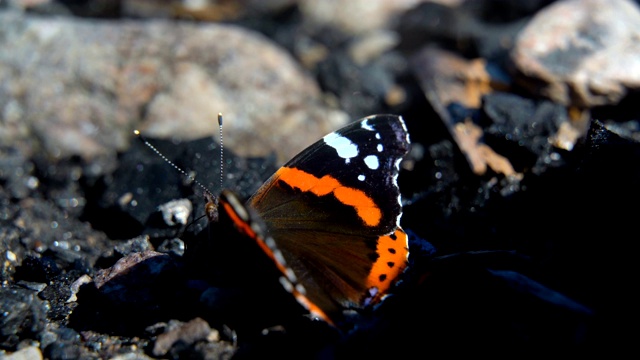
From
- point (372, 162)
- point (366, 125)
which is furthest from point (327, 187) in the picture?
point (366, 125)

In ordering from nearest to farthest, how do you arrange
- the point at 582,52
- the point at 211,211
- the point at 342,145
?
1. the point at 211,211
2. the point at 342,145
3. the point at 582,52

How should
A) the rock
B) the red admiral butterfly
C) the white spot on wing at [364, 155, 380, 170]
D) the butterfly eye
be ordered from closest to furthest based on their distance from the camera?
the red admiral butterfly < the butterfly eye < the white spot on wing at [364, 155, 380, 170] < the rock

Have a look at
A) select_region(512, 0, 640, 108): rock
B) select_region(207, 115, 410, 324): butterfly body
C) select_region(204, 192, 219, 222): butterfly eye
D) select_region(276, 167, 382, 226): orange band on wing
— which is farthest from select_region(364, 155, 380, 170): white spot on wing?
select_region(512, 0, 640, 108): rock

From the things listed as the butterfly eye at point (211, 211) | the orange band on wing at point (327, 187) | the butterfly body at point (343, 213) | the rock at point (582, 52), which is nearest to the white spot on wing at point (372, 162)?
the butterfly body at point (343, 213)

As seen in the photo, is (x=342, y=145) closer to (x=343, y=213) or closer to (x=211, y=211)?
(x=343, y=213)

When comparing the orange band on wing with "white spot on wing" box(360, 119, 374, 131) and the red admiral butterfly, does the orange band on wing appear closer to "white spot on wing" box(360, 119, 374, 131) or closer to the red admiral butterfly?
the red admiral butterfly

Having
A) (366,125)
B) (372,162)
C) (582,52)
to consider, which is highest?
(366,125)

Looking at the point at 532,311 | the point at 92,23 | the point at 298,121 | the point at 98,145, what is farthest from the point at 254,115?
the point at 532,311

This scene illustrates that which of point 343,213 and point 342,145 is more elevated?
point 342,145
